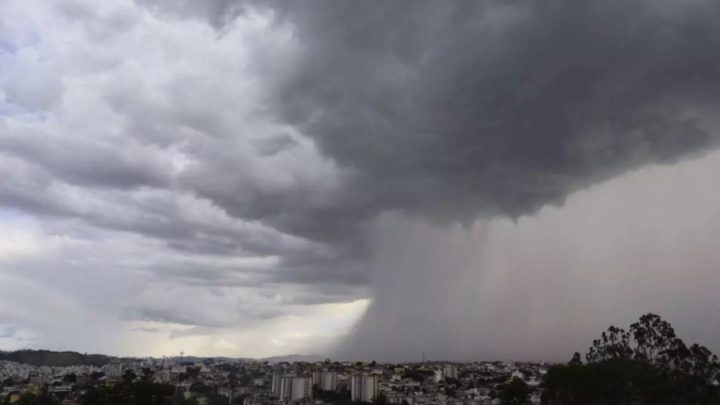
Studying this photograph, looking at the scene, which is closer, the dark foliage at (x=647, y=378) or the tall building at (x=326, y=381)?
the dark foliage at (x=647, y=378)

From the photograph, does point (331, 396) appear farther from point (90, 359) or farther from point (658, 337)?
point (90, 359)

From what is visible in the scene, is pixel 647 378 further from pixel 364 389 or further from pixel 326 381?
pixel 326 381

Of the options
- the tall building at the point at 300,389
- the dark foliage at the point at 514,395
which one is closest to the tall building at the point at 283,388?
the tall building at the point at 300,389

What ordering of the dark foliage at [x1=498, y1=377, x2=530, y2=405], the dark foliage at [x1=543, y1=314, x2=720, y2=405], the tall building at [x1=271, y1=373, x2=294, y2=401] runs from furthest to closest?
the tall building at [x1=271, y1=373, x2=294, y2=401] → the dark foliage at [x1=498, y1=377, x2=530, y2=405] → the dark foliage at [x1=543, y1=314, x2=720, y2=405]

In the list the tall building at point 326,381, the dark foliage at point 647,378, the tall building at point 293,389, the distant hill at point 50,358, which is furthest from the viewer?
the distant hill at point 50,358

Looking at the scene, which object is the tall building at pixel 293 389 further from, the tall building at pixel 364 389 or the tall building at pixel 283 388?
the tall building at pixel 364 389

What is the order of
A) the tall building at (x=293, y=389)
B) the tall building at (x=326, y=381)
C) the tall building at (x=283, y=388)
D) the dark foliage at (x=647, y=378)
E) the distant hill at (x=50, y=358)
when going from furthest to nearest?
1. the distant hill at (x=50, y=358)
2. the tall building at (x=326, y=381)
3. the tall building at (x=283, y=388)
4. the tall building at (x=293, y=389)
5. the dark foliage at (x=647, y=378)

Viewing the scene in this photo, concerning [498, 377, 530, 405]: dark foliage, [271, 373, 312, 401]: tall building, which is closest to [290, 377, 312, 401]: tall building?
[271, 373, 312, 401]: tall building

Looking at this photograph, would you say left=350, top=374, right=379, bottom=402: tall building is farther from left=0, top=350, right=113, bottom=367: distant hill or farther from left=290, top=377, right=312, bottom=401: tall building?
left=0, top=350, right=113, bottom=367: distant hill

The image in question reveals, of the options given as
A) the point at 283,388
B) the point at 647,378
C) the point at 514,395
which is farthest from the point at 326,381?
the point at 647,378
